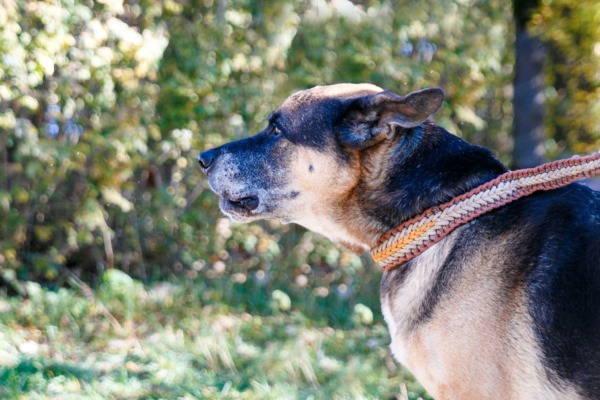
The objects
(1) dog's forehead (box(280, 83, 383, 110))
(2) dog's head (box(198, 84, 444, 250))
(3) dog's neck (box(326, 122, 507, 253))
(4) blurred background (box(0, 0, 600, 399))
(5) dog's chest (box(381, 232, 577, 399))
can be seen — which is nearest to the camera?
(5) dog's chest (box(381, 232, 577, 399))

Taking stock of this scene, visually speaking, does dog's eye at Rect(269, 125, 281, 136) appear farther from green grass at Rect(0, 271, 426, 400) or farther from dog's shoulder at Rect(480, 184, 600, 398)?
green grass at Rect(0, 271, 426, 400)

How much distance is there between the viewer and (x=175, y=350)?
523cm

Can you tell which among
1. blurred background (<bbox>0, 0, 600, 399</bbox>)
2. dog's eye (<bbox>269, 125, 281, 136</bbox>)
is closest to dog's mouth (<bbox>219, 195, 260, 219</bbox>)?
dog's eye (<bbox>269, 125, 281, 136</bbox>)

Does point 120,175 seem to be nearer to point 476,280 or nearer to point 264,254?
point 264,254

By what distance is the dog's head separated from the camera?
293 centimetres

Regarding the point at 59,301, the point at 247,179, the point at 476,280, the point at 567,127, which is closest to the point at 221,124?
the point at 59,301

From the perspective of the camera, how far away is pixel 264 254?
7.79 meters

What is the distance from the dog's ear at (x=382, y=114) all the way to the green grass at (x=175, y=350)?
201 centimetres

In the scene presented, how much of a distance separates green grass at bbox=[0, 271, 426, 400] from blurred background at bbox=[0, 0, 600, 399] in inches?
0.8

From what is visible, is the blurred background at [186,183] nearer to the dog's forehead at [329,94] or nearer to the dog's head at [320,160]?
the dog's head at [320,160]

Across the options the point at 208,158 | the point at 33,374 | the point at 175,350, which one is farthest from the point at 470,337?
→ the point at 175,350

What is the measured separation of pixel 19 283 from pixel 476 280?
5.25m

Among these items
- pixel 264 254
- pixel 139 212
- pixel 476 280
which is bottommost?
pixel 264 254

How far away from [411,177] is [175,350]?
2980mm
